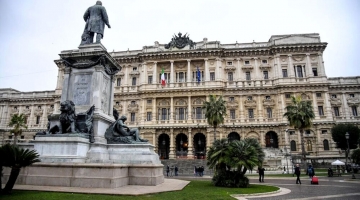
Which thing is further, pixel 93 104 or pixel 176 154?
pixel 176 154

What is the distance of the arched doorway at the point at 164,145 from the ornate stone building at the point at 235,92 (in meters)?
0.19

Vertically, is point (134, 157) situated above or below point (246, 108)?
below

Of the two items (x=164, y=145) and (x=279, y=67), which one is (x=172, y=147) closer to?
(x=164, y=145)

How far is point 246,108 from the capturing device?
47.1 metres

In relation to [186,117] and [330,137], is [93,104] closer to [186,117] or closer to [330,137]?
[186,117]

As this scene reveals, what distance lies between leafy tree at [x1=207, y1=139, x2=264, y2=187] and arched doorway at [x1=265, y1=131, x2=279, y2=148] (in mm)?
32388

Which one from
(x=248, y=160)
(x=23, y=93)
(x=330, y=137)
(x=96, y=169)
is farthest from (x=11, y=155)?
(x=23, y=93)

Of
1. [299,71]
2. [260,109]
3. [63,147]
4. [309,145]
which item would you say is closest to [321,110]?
[309,145]

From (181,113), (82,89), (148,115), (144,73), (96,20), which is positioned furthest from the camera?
(144,73)

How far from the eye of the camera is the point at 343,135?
127 feet

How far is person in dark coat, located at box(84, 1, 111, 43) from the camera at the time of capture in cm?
1414

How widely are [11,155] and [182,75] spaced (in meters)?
43.5

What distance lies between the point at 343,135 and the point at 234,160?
32.8m

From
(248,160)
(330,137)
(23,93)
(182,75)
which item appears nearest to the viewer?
(248,160)
